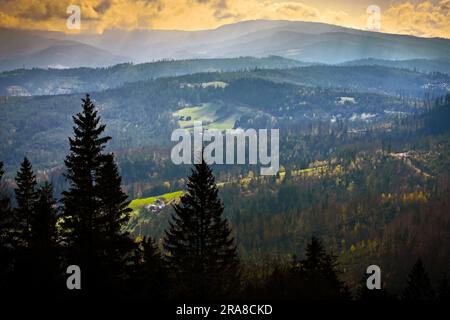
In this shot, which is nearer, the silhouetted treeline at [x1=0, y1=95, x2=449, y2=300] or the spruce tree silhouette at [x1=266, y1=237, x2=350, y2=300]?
the silhouetted treeline at [x1=0, y1=95, x2=449, y2=300]

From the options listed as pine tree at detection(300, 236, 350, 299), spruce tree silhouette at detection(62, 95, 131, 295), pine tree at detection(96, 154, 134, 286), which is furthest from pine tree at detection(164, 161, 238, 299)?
pine tree at detection(300, 236, 350, 299)

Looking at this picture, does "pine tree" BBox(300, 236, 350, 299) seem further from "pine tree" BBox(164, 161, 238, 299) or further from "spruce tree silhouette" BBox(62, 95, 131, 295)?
"spruce tree silhouette" BBox(62, 95, 131, 295)

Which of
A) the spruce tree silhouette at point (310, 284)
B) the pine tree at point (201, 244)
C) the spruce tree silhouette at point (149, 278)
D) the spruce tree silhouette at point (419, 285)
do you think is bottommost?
the spruce tree silhouette at point (419, 285)

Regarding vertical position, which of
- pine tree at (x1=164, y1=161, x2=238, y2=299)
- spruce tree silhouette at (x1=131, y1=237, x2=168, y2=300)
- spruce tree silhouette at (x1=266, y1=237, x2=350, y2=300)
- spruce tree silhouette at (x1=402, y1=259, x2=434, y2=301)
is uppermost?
pine tree at (x1=164, y1=161, x2=238, y2=299)

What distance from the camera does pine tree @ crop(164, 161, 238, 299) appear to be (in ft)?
175

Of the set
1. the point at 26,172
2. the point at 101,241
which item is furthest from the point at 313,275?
the point at 26,172

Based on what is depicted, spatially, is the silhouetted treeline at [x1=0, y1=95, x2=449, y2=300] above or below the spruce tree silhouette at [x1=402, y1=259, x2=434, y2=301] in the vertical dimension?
above

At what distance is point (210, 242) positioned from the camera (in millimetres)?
54469

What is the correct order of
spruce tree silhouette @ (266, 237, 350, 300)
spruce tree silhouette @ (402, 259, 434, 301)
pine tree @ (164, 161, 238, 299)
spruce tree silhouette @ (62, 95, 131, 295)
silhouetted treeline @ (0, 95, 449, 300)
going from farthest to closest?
spruce tree silhouette @ (402, 259, 434, 301), spruce tree silhouette @ (266, 237, 350, 300), pine tree @ (164, 161, 238, 299), silhouetted treeline @ (0, 95, 449, 300), spruce tree silhouette @ (62, 95, 131, 295)

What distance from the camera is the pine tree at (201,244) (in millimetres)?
53219

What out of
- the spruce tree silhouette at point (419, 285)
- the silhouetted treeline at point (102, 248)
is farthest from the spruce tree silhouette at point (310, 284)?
the spruce tree silhouette at point (419, 285)

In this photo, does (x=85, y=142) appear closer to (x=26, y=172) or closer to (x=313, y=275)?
(x=26, y=172)

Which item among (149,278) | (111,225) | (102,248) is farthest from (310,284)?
(102,248)

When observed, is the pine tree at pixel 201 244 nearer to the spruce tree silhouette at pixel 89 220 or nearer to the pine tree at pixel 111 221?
the pine tree at pixel 111 221
